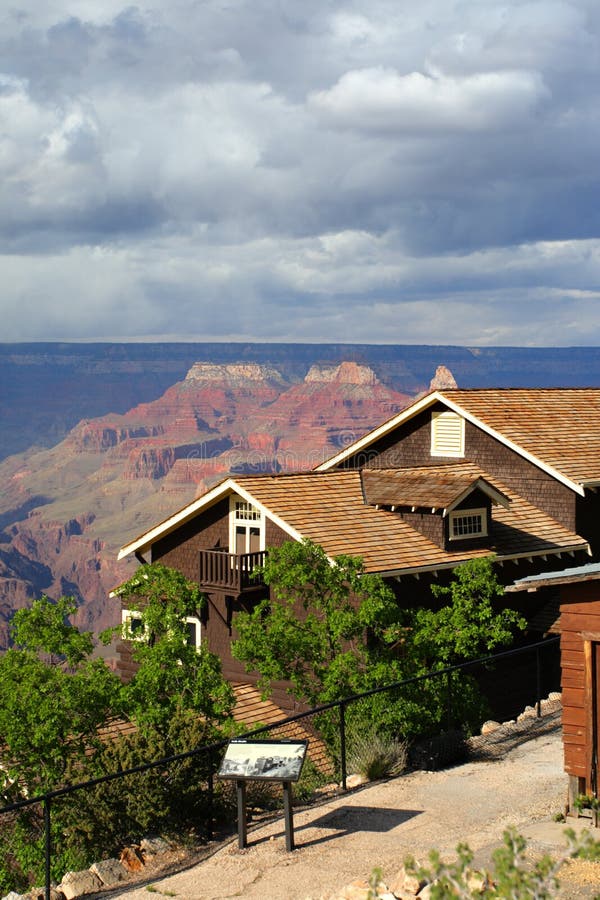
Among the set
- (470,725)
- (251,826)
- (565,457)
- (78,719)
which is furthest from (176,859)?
(565,457)

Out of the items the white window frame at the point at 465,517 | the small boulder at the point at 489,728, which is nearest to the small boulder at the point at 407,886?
the small boulder at the point at 489,728

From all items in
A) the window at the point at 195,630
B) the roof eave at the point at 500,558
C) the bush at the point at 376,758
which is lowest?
the bush at the point at 376,758

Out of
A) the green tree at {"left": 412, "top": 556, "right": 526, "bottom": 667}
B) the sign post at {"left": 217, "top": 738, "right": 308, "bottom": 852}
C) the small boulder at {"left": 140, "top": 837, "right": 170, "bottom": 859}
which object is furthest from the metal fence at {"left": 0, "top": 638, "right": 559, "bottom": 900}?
the green tree at {"left": 412, "top": 556, "right": 526, "bottom": 667}

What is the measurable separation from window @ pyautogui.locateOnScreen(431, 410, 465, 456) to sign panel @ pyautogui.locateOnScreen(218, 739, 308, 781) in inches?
855

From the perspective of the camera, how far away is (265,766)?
1400 centimetres

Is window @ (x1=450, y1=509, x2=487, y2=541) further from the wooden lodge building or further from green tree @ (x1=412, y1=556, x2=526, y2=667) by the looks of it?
green tree @ (x1=412, y1=556, x2=526, y2=667)

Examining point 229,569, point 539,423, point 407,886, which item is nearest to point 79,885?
point 407,886

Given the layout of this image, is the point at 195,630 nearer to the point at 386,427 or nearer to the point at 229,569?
the point at 229,569

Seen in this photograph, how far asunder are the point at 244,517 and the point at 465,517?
6.18 m

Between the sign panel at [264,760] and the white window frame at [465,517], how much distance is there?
1592 cm

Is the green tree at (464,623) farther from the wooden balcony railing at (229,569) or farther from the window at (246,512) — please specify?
the window at (246,512)

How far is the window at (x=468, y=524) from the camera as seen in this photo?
29797 mm

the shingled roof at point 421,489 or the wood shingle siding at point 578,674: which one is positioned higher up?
the shingled roof at point 421,489

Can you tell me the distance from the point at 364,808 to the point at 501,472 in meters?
19.1
